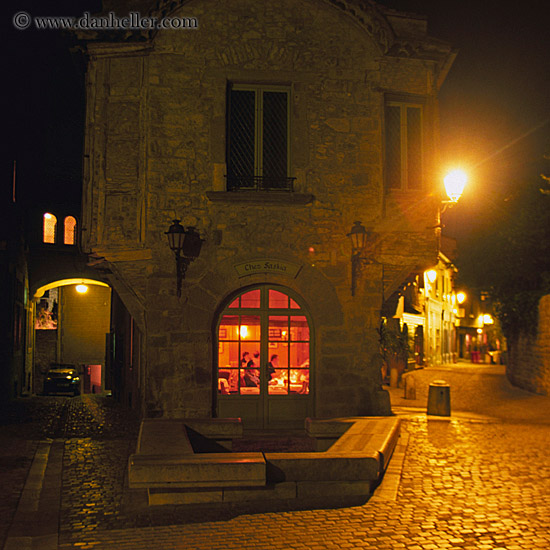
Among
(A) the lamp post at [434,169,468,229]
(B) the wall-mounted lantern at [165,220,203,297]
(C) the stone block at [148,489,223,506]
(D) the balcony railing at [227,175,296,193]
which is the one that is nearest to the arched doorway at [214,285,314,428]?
(B) the wall-mounted lantern at [165,220,203,297]

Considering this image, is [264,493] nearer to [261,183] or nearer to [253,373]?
[253,373]

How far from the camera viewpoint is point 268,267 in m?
11.1

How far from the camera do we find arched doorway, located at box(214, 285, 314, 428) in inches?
442

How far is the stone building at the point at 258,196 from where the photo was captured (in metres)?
10.8

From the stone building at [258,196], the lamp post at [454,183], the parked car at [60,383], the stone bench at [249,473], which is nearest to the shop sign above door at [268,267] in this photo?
the stone building at [258,196]

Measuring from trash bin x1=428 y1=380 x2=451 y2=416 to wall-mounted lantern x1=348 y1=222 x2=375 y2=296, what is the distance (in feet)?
9.50

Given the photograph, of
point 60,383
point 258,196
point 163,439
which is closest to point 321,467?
point 163,439

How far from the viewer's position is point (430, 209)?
1170 centimetres

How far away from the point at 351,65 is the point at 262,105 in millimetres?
1740

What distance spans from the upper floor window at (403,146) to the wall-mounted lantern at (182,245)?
12.0 ft

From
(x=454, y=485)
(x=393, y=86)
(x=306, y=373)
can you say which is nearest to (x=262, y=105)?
(x=393, y=86)

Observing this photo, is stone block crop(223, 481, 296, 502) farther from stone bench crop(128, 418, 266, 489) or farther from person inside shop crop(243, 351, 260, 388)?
person inside shop crop(243, 351, 260, 388)

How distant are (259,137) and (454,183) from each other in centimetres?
345

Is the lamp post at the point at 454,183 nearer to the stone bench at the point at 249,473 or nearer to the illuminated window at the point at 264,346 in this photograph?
the illuminated window at the point at 264,346
